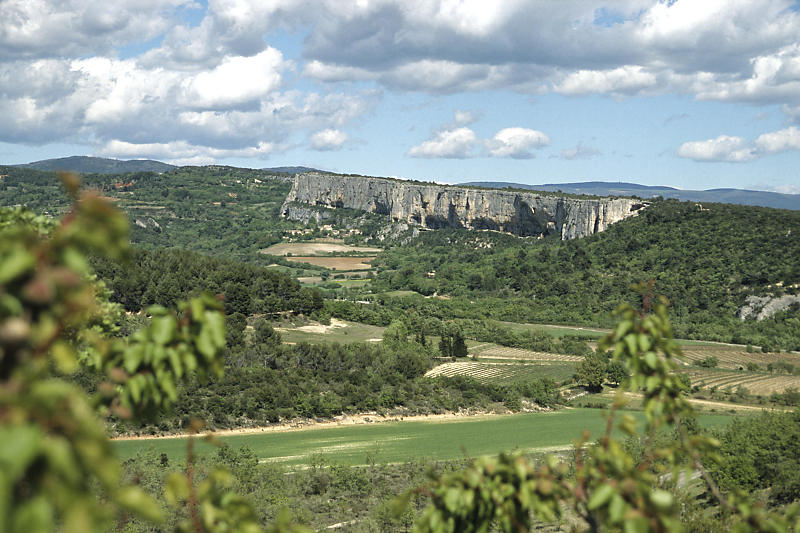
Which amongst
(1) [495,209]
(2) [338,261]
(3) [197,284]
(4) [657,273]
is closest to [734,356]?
(4) [657,273]

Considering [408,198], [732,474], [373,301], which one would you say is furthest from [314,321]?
[408,198]

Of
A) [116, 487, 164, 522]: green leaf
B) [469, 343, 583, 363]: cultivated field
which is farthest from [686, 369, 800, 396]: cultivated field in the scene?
[116, 487, 164, 522]: green leaf

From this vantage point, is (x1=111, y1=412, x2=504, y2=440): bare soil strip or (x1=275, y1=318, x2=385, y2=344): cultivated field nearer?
(x1=111, y1=412, x2=504, y2=440): bare soil strip

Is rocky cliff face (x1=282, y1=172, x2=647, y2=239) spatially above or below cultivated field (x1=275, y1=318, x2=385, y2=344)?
above

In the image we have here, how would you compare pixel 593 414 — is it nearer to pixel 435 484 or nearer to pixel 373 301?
pixel 435 484

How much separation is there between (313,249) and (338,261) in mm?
15097

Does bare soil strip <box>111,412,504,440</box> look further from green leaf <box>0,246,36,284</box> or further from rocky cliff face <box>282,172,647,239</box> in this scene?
rocky cliff face <box>282,172,647,239</box>

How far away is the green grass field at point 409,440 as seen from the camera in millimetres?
32844

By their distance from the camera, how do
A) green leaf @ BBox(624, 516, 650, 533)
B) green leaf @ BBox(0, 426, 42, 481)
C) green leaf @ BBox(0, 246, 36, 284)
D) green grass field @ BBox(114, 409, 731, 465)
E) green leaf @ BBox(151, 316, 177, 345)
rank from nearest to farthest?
green leaf @ BBox(0, 426, 42, 481) → green leaf @ BBox(0, 246, 36, 284) → green leaf @ BBox(624, 516, 650, 533) → green leaf @ BBox(151, 316, 177, 345) → green grass field @ BBox(114, 409, 731, 465)

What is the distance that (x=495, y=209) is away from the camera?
525ft

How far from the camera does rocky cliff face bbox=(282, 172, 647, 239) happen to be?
129125mm

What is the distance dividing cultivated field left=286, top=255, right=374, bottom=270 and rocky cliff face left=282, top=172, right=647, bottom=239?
96.8 ft

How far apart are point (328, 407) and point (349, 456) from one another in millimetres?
11044

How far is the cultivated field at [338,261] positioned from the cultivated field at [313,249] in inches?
258
